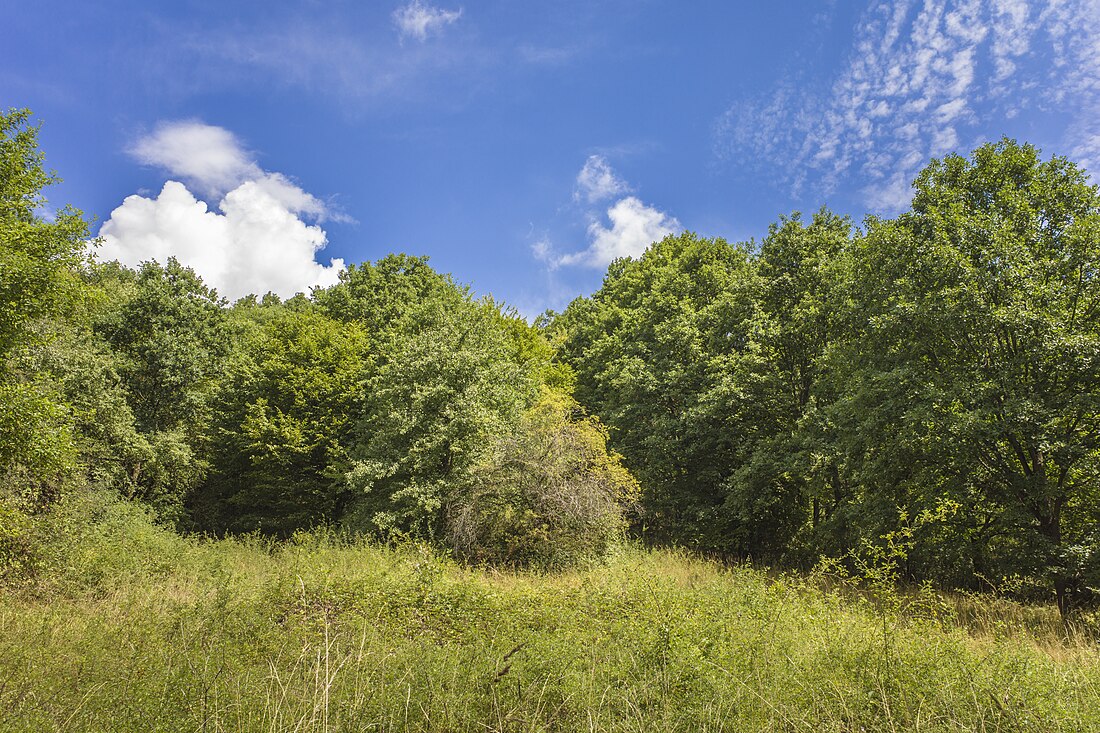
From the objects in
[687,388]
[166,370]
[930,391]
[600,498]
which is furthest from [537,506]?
[166,370]

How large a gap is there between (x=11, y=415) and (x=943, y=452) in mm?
18882

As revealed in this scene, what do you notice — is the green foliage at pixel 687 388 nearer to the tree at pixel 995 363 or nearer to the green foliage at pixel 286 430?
the tree at pixel 995 363

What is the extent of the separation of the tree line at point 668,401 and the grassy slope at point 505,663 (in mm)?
1757

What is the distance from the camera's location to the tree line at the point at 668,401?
9984 mm

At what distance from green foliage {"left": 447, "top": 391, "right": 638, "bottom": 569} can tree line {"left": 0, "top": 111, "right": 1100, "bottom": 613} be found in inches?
2.5

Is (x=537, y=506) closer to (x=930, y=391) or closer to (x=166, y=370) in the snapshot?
(x=930, y=391)

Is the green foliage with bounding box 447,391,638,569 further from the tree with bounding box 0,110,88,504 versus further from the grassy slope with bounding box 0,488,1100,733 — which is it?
the tree with bounding box 0,110,88,504

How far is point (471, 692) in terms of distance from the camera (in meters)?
4.37

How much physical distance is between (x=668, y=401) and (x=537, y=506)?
10136 mm

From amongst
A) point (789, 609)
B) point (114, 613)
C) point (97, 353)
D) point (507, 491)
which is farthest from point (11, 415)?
point (789, 609)

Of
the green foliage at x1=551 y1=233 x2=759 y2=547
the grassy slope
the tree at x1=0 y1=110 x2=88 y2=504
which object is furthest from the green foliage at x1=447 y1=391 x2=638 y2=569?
the tree at x1=0 y1=110 x2=88 y2=504

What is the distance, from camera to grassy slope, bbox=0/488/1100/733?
3914 mm

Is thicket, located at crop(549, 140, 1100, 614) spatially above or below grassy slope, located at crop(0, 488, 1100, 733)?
above

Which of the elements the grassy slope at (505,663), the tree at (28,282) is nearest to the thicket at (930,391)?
the grassy slope at (505,663)
